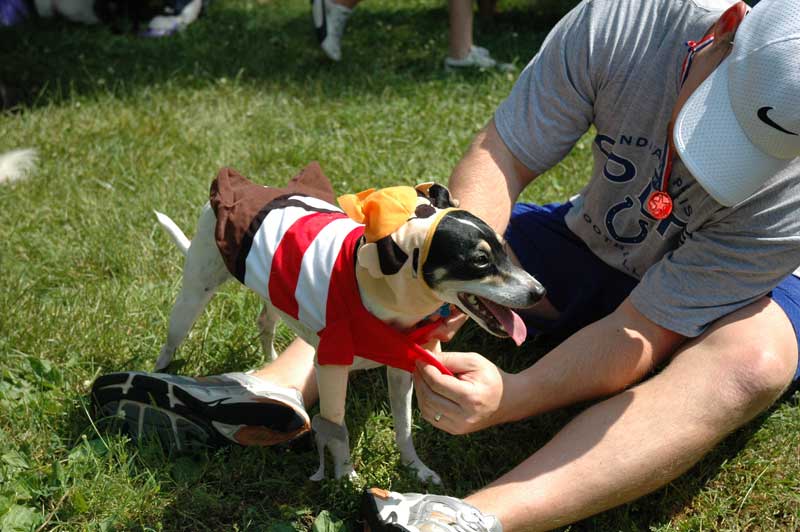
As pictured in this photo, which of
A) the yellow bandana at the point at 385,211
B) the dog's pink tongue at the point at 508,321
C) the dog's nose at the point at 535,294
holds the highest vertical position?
the yellow bandana at the point at 385,211

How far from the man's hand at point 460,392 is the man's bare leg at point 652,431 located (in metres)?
0.16

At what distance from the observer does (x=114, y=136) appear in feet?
13.0

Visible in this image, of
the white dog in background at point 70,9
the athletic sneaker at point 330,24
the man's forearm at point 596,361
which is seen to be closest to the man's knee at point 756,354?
the man's forearm at point 596,361

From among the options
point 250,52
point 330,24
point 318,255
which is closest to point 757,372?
point 318,255

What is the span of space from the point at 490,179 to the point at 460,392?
2.10 feet

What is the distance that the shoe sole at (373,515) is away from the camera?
1660mm

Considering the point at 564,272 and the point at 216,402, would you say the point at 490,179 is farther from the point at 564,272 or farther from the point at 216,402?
the point at 216,402

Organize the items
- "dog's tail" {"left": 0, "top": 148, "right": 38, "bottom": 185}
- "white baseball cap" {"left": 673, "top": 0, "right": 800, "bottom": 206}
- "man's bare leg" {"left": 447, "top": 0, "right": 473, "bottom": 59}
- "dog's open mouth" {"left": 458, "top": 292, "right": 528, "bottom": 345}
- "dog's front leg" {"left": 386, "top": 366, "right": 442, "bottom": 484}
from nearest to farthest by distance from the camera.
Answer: "white baseball cap" {"left": 673, "top": 0, "right": 800, "bottom": 206}, "dog's open mouth" {"left": 458, "top": 292, "right": 528, "bottom": 345}, "dog's front leg" {"left": 386, "top": 366, "right": 442, "bottom": 484}, "dog's tail" {"left": 0, "top": 148, "right": 38, "bottom": 185}, "man's bare leg" {"left": 447, "top": 0, "right": 473, "bottom": 59}

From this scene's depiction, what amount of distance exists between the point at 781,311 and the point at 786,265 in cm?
13

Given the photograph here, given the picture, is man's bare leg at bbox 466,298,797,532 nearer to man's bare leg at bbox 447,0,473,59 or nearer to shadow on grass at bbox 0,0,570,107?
shadow on grass at bbox 0,0,570,107

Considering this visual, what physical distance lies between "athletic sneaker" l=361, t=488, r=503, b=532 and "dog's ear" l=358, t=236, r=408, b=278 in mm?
491

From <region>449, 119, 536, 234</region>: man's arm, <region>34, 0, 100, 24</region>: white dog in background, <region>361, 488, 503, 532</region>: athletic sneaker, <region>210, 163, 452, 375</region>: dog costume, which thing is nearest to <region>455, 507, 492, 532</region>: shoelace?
<region>361, 488, 503, 532</region>: athletic sneaker

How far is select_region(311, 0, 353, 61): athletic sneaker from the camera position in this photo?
482 centimetres

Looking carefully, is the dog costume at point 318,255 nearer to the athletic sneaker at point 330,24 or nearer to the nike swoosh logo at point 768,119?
the nike swoosh logo at point 768,119
